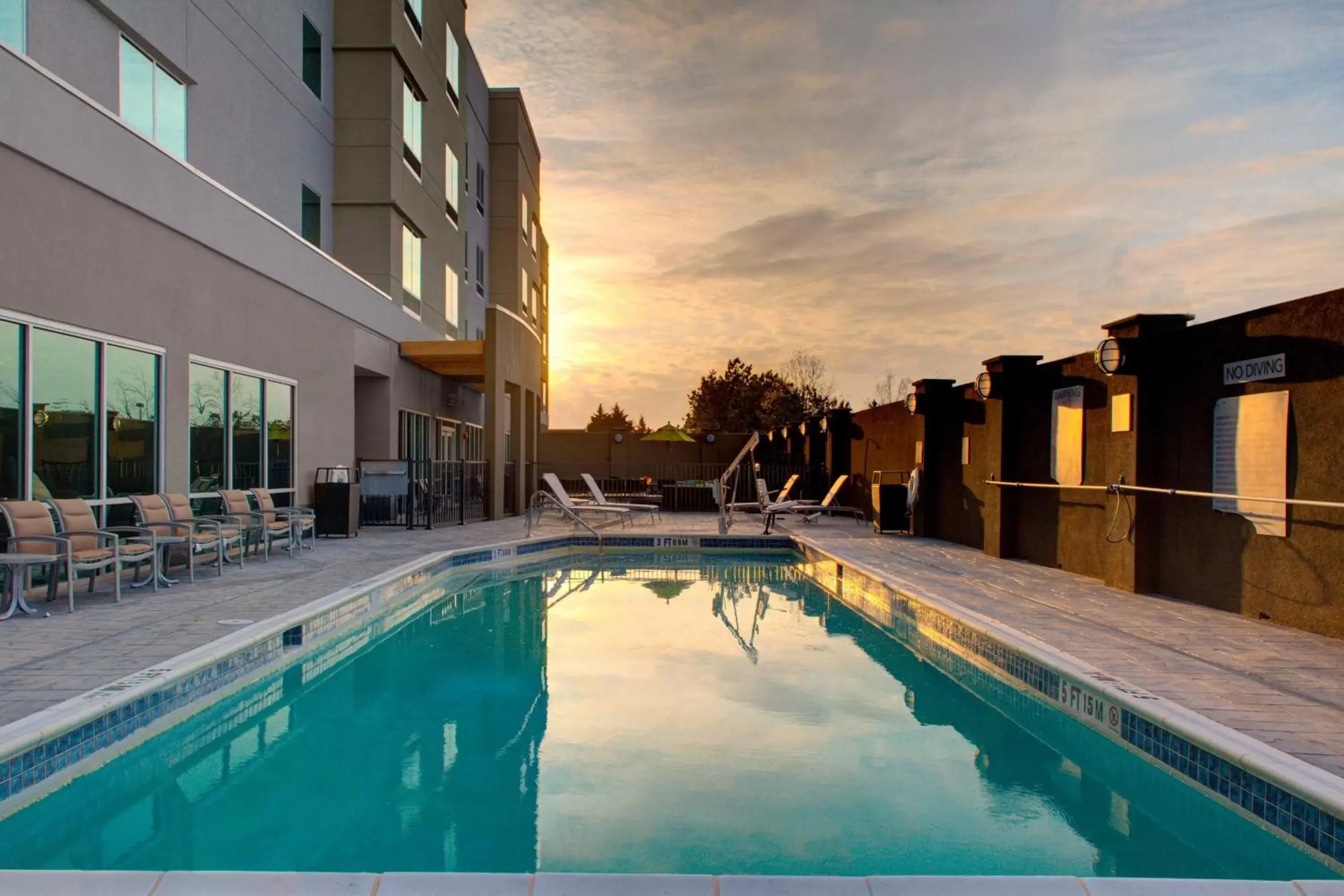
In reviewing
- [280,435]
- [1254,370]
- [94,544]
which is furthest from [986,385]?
[280,435]

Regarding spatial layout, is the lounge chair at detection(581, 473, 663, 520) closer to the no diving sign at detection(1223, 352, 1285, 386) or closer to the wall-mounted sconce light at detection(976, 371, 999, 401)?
the wall-mounted sconce light at detection(976, 371, 999, 401)

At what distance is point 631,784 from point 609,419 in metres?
71.4

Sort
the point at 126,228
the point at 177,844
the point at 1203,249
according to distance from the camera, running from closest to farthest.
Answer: the point at 177,844, the point at 126,228, the point at 1203,249

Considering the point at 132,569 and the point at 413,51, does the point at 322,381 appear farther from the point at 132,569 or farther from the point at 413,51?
the point at 413,51

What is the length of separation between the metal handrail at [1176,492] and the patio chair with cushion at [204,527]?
8181 mm

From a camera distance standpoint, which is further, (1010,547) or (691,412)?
(691,412)

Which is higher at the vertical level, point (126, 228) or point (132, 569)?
point (126, 228)

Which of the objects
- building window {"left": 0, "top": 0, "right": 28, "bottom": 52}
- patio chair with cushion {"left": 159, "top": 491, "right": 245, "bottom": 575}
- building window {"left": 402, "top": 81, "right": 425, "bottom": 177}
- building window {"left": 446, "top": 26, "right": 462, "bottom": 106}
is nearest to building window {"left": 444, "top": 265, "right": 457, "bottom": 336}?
building window {"left": 402, "top": 81, "right": 425, "bottom": 177}

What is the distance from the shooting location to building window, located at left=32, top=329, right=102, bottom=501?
6.75 m

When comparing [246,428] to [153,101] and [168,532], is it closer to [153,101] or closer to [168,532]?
[168,532]

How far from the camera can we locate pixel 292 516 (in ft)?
32.9

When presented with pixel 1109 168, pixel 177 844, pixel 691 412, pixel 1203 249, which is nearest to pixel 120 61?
pixel 177 844

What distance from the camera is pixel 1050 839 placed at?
3242mm

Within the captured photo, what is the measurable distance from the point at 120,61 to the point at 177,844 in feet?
28.6
